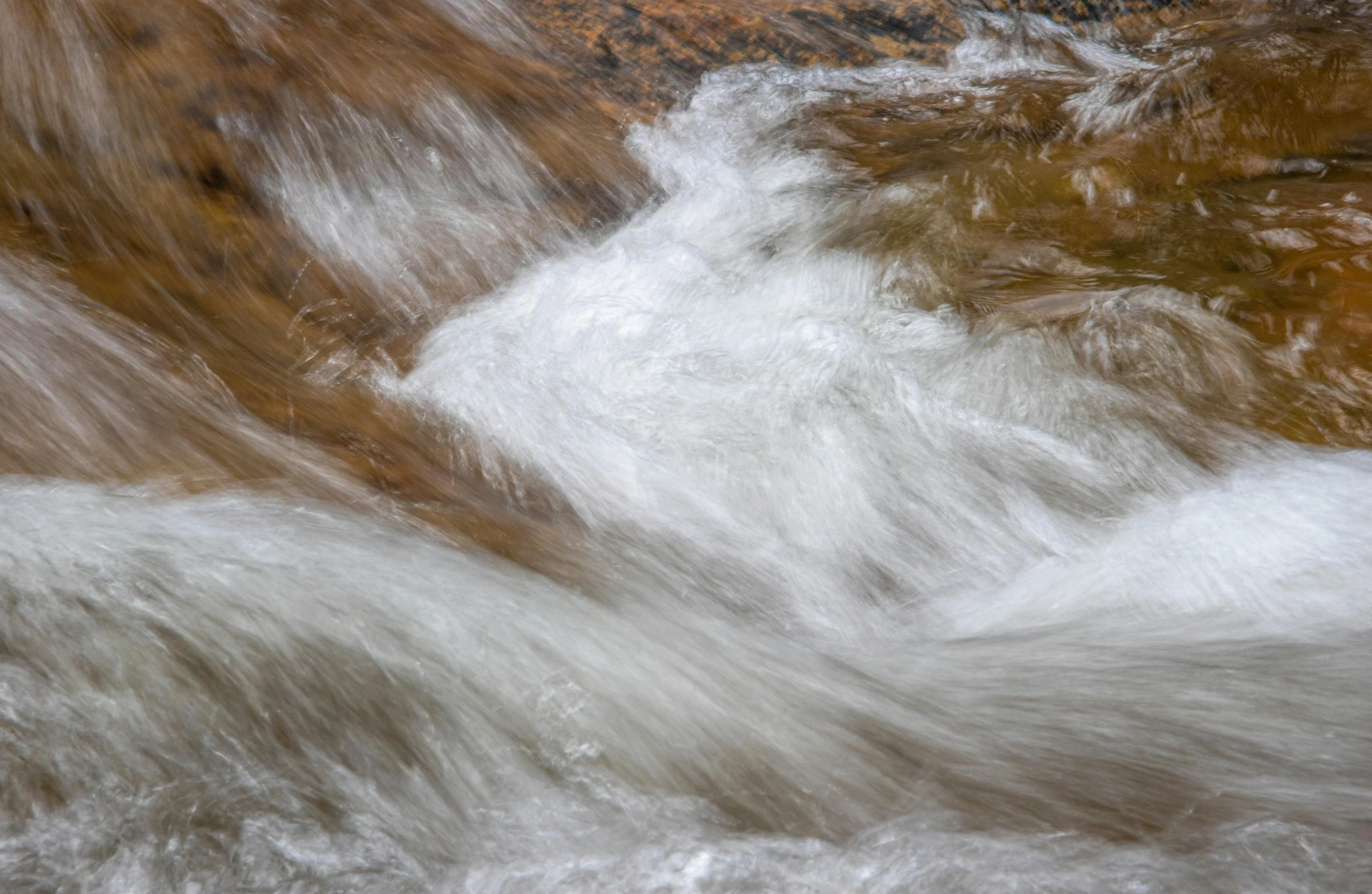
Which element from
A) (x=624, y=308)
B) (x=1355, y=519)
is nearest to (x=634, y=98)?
(x=624, y=308)

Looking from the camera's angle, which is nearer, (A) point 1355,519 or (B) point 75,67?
(A) point 1355,519

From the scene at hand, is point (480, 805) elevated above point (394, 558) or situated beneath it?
situated beneath

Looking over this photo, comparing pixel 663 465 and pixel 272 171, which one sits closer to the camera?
pixel 663 465

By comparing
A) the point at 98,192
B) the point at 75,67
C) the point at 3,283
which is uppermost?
the point at 75,67

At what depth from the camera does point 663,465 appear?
295 cm

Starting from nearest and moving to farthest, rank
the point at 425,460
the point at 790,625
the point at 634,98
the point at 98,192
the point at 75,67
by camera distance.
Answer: the point at 790,625 < the point at 425,460 < the point at 98,192 < the point at 75,67 < the point at 634,98

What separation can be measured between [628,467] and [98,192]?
2.17 m

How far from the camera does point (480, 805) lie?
1.95 meters

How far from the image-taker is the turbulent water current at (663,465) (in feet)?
6.18

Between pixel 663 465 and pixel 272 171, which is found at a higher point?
pixel 272 171

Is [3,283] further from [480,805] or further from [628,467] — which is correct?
[480,805]

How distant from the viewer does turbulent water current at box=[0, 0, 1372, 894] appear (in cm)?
188

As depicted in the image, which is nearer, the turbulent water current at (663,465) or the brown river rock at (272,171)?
the turbulent water current at (663,465)

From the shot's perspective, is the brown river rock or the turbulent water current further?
the brown river rock
